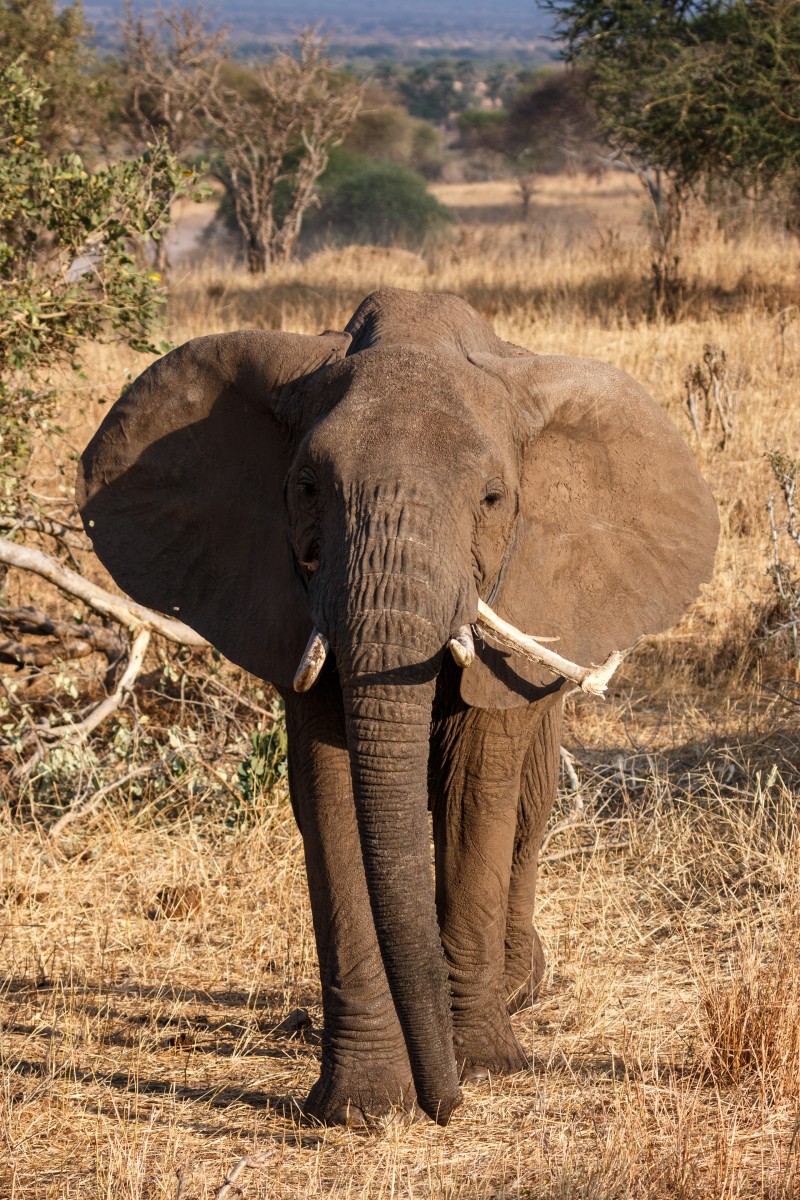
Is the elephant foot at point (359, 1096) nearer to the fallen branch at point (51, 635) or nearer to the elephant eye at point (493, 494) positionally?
the elephant eye at point (493, 494)

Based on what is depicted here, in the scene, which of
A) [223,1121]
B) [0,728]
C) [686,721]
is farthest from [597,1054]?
[0,728]

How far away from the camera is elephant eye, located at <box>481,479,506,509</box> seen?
3422 mm

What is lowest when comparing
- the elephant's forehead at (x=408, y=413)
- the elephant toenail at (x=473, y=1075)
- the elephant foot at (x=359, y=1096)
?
the elephant toenail at (x=473, y=1075)

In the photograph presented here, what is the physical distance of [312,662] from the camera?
10.5 feet

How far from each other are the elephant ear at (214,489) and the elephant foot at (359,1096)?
1.00 m

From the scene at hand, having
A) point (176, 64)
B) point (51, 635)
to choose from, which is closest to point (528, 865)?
point (51, 635)

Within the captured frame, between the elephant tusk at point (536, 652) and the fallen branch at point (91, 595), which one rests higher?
the elephant tusk at point (536, 652)

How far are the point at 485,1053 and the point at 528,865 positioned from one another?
718 millimetres

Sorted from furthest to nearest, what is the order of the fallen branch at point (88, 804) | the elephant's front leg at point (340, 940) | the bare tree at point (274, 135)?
the bare tree at point (274, 135) < the fallen branch at point (88, 804) < the elephant's front leg at point (340, 940)

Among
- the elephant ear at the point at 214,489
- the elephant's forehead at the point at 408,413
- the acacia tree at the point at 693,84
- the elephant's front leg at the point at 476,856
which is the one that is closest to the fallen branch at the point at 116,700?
the elephant ear at the point at 214,489

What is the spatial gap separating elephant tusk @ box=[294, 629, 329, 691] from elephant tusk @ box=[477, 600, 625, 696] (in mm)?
402

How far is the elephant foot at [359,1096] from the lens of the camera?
145 inches

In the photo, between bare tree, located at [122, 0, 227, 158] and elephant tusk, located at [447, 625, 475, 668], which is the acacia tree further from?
elephant tusk, located at [447, 625, 475, 668]

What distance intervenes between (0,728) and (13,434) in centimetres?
127
